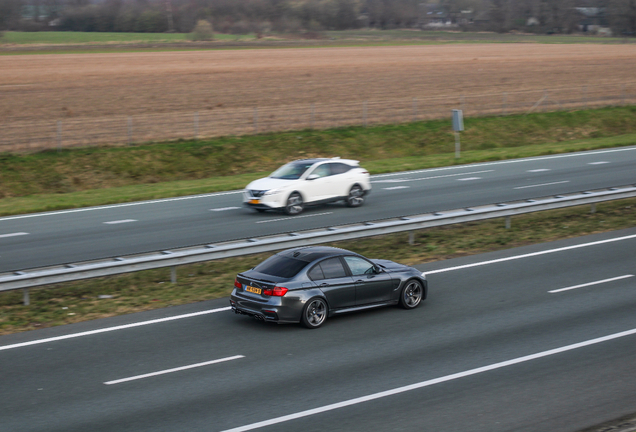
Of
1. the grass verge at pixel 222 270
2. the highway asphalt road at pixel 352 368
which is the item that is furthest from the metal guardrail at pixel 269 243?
the highway asphalt road at pixel 352 368

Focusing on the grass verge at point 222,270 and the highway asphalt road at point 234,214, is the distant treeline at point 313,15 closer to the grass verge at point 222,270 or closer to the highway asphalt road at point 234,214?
the highway asphalt road at point 234,214

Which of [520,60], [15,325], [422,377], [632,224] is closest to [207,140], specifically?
[632,224]

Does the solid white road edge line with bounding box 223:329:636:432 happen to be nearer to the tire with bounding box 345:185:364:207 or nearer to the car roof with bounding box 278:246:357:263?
the car roof with bounding box 278:246:357:263

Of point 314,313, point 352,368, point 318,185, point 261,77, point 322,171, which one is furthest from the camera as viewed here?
point 261,77

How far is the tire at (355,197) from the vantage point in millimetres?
23266

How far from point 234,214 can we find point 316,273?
1032 cm

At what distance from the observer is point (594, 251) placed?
17.1 m

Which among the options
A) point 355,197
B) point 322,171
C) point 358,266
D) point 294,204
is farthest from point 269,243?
point 355,197

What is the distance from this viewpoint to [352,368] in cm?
1013

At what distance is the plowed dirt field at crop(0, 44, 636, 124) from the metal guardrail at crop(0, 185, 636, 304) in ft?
83.9

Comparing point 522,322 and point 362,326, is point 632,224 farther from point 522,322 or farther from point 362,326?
point 362,326

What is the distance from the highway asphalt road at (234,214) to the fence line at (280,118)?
9391mm

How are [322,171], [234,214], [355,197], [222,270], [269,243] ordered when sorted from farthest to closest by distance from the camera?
[355,197], [322,171], [234,214], [222,270], [269,243]

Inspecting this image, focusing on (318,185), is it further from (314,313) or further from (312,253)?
(314,313)
